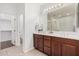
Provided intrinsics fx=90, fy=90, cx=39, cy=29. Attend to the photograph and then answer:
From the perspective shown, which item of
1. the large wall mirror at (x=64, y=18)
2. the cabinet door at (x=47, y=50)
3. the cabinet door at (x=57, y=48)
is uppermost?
the large wall mirror at (x=64, y=18)

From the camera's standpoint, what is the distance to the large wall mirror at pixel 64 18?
222 cm

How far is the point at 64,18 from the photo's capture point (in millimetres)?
2338

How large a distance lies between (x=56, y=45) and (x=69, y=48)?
0.39 m

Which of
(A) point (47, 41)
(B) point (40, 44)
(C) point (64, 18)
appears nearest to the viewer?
(C) point (64, 18)

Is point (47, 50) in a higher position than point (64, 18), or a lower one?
lower

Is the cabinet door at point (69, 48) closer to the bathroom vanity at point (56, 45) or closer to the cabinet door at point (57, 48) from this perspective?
the bathroom vanity at point (56, 45)

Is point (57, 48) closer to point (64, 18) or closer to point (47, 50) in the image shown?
point (47, 50)

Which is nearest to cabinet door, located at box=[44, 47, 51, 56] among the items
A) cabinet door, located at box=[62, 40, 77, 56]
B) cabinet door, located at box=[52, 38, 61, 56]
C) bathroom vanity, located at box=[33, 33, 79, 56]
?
bathroom vanity, located at box=[33, 33, 79, 56]

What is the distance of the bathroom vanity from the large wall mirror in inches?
15.2

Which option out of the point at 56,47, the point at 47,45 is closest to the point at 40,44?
the point at 47,45

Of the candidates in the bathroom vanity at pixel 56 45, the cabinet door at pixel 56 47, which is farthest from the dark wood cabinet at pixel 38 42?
the cabinet door at pixel 56 47

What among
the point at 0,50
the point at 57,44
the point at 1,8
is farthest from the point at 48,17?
the point at 0,50

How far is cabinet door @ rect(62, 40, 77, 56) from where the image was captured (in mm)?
1752

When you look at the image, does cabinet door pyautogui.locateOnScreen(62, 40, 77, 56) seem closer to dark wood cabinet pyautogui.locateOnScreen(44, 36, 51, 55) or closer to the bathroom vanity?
the bathroom vanity
